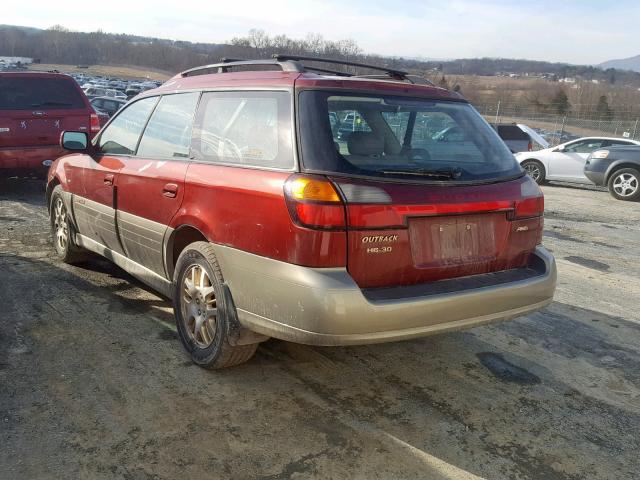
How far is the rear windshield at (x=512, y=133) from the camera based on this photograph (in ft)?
64.9

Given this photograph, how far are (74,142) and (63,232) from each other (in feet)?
3.23

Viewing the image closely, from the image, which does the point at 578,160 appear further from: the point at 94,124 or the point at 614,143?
the point at 94,124

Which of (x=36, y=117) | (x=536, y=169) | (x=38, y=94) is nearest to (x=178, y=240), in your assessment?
(x=36, y=117)

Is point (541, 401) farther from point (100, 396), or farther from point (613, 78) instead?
point (613, 78)

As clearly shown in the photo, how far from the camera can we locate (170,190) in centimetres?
363

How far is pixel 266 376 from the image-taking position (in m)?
3.47

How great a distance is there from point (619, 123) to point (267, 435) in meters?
32.1

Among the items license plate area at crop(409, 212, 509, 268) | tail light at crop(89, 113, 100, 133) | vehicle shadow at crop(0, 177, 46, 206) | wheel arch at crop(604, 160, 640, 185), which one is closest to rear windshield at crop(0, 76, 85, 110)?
tail light at crop(89, 113, 100, 133)

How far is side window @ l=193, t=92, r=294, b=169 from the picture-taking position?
3.01 m

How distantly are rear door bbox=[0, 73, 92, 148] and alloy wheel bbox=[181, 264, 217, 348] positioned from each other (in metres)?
6.26

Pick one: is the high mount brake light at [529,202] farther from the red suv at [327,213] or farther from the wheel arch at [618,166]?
the wheel arch at [618,166]

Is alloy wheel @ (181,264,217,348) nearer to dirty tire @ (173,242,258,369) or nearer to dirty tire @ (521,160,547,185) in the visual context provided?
A: dirty tire @ (173,242,258,369)

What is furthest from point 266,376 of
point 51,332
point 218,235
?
point 51,332

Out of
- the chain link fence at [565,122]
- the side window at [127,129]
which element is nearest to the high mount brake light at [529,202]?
the side window at [127,129]
